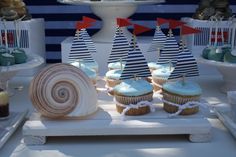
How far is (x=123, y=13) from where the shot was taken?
3.71 feet

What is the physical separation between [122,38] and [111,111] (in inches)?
7.1

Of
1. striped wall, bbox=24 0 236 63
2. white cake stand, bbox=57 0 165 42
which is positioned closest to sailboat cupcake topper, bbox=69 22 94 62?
white cake stand, bbox=57 0 165 42

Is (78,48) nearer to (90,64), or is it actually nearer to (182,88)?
(90,64)

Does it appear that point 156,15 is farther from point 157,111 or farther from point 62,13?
point 157,111

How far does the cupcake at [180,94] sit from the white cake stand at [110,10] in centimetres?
42

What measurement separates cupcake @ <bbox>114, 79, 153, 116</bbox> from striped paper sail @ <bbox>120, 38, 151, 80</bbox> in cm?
2

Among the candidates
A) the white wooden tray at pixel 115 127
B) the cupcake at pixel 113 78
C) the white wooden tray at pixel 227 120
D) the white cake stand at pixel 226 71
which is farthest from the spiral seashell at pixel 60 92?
the white cake stand at pixel 226 71

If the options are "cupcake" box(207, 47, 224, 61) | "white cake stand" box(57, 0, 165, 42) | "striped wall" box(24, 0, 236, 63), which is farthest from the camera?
"striped wall" box(24, 0, 236, 63)

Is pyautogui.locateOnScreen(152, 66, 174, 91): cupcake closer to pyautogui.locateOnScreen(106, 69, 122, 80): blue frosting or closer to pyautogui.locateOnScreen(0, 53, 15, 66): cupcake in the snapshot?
pyautogui.locateOnScreen(106, 69, 122, 80): blue frosting

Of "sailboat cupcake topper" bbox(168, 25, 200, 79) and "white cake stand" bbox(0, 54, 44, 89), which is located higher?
"sailboat cupcake topper" bbox(168, 25, 200, 79)

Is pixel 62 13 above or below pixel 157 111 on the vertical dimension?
above

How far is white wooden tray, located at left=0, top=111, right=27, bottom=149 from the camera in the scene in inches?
26.8

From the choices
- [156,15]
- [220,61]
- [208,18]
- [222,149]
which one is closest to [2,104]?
[222,149]

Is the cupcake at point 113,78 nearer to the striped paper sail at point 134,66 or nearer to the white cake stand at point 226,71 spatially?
the striped paper sail at point 134,66
